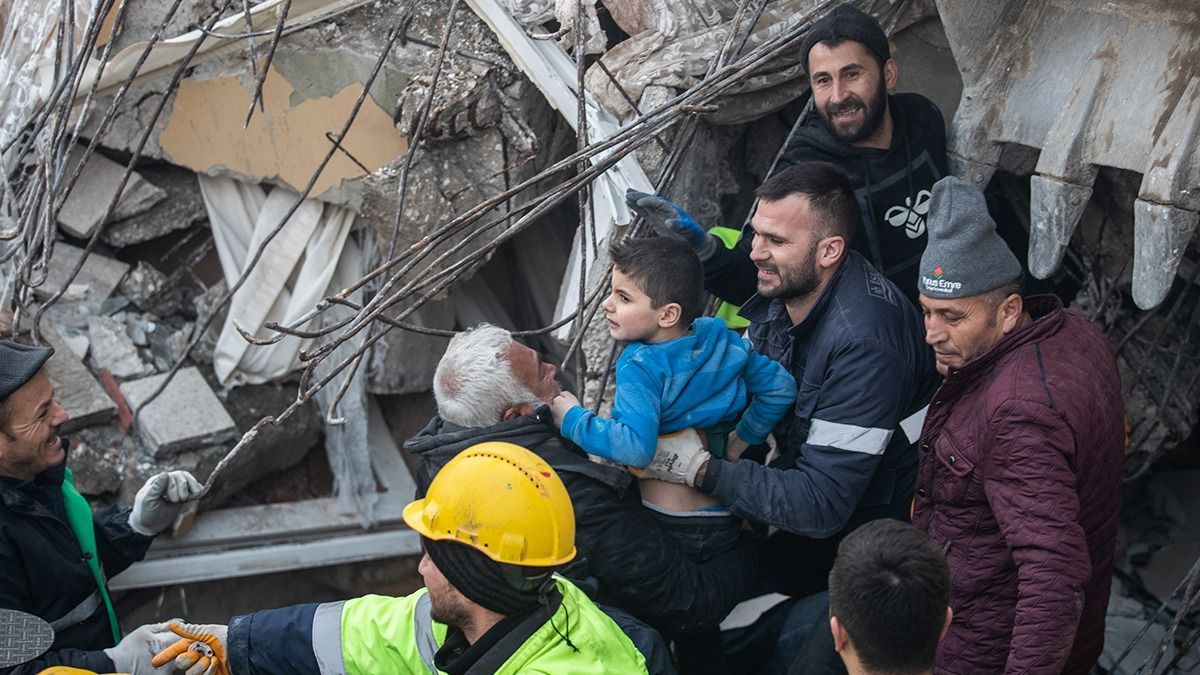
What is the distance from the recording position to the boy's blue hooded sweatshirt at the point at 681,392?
3379mm

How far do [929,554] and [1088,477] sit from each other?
2.58 ft

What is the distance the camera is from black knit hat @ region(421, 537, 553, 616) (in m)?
2.58

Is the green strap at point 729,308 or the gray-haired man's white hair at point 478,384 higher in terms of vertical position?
the gray-haired man's white hair at point 478,384

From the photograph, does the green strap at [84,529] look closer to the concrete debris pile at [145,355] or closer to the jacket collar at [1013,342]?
the concrete debris pile at [145,355]

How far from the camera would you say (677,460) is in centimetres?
350

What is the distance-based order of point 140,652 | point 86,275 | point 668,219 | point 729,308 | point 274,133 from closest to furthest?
point 140,652 → point 668,219 → point 729,308 → point 274,133 → point 86,275

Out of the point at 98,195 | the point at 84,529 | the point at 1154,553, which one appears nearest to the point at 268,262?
the point at 98,195

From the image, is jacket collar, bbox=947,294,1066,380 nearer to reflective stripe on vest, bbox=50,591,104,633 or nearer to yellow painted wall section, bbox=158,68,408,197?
reflective stripe on vest, bbox=50,591,104,633

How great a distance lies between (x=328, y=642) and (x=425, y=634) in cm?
29

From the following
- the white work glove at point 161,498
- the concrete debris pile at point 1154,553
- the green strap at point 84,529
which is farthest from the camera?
the concrete debris pile at point 1154,553

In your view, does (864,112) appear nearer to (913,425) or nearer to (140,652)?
(913,425)

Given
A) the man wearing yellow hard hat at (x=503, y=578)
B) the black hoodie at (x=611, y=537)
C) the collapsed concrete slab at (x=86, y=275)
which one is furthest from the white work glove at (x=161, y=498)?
the collapsed concrete slab at (x=86, y=275)

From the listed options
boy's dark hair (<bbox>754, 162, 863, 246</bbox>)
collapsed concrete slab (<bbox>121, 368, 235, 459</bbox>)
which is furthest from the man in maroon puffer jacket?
collapsed concrete slab (<bbox>121, 368, 235, 459</bbox>)

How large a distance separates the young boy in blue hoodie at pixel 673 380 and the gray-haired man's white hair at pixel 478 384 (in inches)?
6.7
